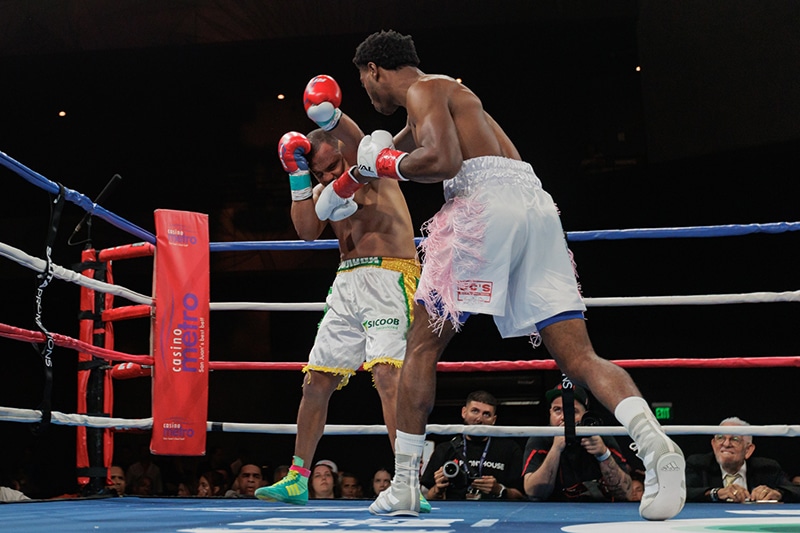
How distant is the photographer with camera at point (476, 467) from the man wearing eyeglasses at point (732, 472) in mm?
587

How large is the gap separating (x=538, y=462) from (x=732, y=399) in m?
4.01

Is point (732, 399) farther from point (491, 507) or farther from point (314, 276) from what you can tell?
point (491, 507)

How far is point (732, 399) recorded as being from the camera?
20.7 ft

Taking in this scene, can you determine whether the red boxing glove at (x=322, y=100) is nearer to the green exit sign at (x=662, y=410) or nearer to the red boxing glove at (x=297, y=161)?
the red boxing glove at (x=297, y=161)

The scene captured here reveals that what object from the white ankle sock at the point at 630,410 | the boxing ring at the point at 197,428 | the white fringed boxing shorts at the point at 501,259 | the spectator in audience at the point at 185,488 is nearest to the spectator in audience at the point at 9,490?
the spectator in audience at the point at 185,488

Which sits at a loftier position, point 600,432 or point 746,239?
point 746,239

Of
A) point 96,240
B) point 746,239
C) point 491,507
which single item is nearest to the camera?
point 491,507

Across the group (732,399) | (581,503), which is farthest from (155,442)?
(732,399)

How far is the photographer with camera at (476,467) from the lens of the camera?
2781mm

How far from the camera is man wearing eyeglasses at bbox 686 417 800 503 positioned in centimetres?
291

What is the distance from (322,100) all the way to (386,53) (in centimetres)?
A: 36

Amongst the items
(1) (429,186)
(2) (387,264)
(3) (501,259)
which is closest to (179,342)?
(2) (387,264)

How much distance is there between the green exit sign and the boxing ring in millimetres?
3077

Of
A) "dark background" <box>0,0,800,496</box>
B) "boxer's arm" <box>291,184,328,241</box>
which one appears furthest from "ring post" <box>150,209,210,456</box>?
"dark background" <box>0,0,800,496</box>
